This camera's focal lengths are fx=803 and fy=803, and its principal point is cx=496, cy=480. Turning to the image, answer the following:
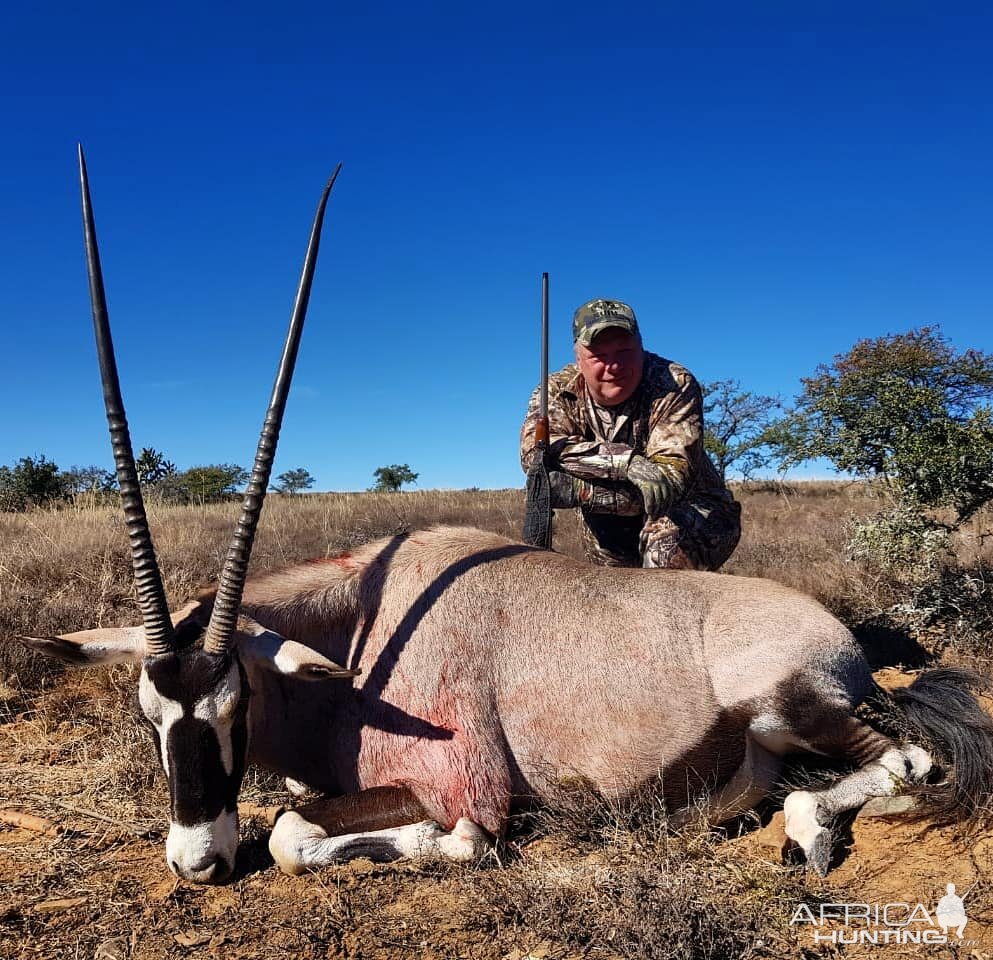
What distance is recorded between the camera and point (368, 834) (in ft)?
10.4

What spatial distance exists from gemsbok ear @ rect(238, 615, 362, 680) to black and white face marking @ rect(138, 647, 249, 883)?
0.25m

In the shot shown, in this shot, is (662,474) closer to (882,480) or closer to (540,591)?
(540,591)

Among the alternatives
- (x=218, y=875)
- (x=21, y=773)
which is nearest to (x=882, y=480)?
(x=218, y=875)

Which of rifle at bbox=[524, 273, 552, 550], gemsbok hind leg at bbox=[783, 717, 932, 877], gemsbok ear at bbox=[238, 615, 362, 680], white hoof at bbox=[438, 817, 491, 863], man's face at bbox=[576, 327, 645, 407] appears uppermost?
man's face at bbox=[576, 327, 645, 407]

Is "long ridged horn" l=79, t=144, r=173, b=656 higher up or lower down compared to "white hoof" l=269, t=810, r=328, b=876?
higher up

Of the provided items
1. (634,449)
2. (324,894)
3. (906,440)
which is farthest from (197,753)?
(906,440)

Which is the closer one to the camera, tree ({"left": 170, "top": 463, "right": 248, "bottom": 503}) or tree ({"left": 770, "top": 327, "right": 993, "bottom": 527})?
tree ({"left": 770, "top": 327, "right": 993, "bottom": 527})

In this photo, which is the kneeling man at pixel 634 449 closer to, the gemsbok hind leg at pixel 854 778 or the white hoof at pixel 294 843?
the gemsbok hind leg at pixel 854 778

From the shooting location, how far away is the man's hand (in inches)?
197

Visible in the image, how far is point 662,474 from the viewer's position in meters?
5.08

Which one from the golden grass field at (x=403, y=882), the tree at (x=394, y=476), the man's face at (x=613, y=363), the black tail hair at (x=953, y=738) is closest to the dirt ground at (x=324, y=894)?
the golden grass field at (x=403, y=882)

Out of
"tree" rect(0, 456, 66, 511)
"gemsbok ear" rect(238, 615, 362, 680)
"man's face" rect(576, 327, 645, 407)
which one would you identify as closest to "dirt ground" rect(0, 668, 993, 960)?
"gemsbok ear" rect(238, 615, 362, 680)

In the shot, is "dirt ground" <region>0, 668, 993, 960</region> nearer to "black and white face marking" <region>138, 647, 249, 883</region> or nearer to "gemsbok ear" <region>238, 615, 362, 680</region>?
"black and white face marking" <region>138, 647, 249, 883</region>

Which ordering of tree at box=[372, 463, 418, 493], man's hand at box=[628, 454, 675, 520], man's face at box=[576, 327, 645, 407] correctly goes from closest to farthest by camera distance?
Answer: man's hand at box=[628, 454, 675, 520] < man's face at box=[576, 327, 645, 407] < tree at box=[372, 463, 418, 493]
